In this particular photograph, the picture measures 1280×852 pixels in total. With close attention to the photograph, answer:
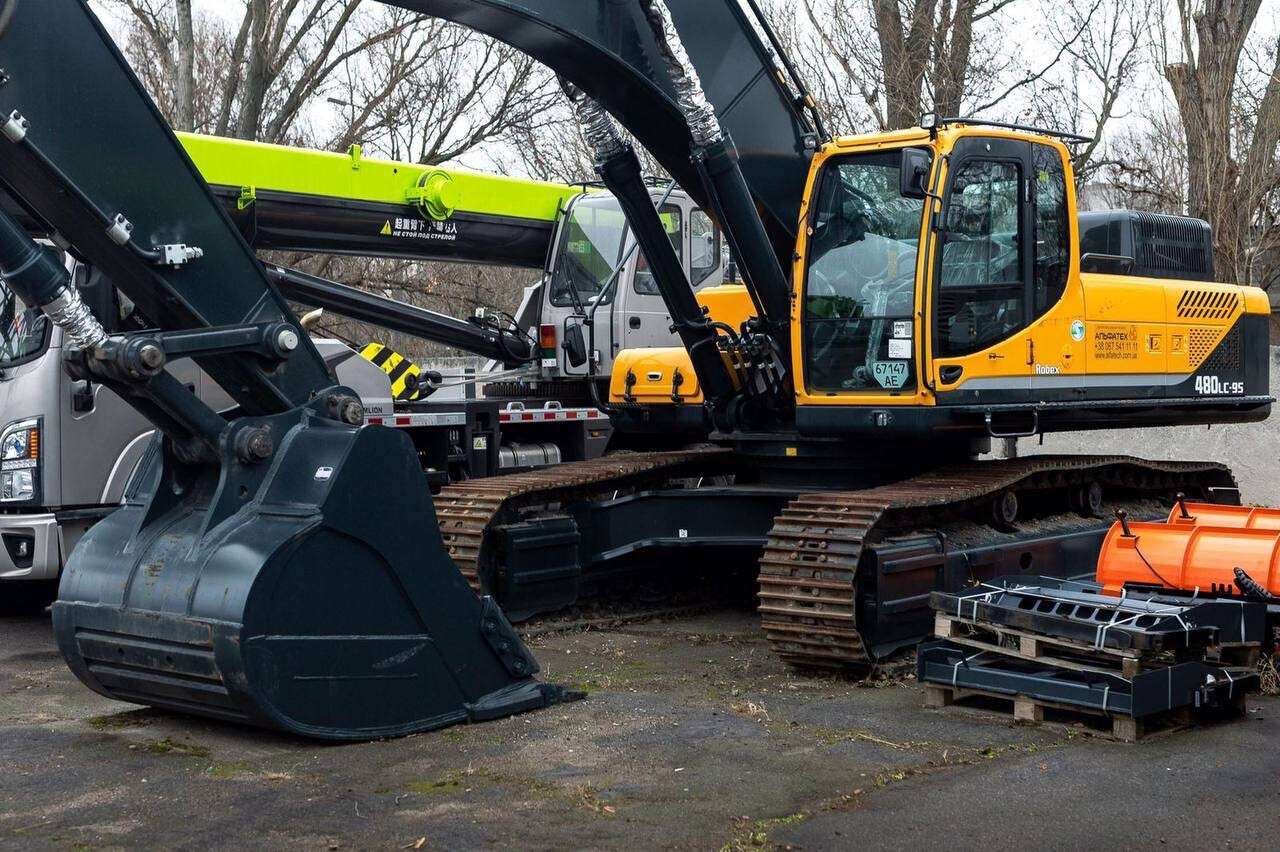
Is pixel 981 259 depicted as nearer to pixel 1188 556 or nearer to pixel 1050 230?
pixel 1050 230

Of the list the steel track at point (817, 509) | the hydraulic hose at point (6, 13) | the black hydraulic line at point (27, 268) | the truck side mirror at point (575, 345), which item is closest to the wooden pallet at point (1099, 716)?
the steel track at point (817, 509)

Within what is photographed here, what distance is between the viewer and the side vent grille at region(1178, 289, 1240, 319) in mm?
9984

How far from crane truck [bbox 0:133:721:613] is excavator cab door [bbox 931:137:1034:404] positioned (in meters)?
1.81

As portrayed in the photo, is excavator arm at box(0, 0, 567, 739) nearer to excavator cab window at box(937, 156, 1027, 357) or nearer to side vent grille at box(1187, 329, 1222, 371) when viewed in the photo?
excavator cab window at box(937, 156, 1027, 357)

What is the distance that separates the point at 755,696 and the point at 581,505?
243 centimetres

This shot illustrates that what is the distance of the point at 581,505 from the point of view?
9711mm

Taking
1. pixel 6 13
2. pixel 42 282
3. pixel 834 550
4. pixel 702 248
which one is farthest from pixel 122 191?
pixel 702 248

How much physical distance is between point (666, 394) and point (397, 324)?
2.89 m

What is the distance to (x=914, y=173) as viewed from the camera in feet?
27.0

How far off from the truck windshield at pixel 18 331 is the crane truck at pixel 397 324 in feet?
0.05

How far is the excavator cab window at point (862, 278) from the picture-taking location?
8.66 metres

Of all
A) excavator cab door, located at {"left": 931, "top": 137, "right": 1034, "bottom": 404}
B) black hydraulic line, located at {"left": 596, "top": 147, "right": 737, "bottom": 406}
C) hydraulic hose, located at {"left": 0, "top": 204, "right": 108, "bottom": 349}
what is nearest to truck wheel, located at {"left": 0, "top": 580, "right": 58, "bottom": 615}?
black hydraulic line, located at {"left": 596, "top": 147, "right": 737, "bottom": 406}

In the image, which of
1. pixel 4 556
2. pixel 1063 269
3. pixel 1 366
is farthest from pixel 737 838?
pixel 1 366

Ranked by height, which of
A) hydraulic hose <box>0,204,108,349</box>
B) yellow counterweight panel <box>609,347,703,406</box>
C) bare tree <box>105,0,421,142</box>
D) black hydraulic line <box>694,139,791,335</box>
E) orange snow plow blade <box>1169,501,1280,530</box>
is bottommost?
orange snow plow blade <box>1169,501,1280,530</box>
